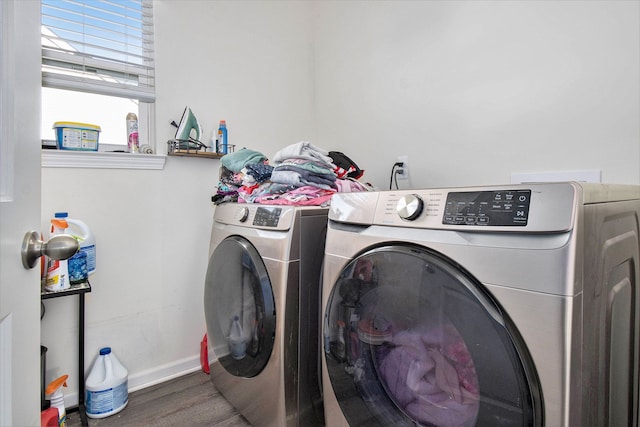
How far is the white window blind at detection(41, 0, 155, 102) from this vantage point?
1479 mm

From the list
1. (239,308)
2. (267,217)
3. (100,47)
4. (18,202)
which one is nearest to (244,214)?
(267,217)

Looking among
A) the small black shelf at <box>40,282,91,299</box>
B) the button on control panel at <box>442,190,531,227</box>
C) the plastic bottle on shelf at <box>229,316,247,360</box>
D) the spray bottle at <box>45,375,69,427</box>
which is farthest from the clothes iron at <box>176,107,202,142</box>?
the button on control panel at <box>442,190,531,227</box>

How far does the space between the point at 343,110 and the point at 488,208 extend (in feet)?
5.31

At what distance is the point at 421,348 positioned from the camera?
2.59 ft

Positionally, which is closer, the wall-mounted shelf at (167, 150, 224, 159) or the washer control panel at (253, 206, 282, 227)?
the washer control panel at (253, 206, 282, 227)

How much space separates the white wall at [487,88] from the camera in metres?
1.15

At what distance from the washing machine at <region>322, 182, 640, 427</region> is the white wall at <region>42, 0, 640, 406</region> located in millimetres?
522

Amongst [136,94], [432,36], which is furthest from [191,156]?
[432,36]

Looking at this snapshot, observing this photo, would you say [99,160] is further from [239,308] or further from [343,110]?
[343,110]

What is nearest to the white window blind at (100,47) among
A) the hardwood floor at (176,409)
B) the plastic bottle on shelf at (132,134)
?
the plastic bottle on shelf at (132,134)

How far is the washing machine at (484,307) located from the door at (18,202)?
67 centimetres

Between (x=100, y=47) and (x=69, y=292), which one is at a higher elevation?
(x=100, y=47)

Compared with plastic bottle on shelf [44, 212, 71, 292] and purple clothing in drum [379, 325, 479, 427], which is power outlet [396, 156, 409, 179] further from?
plastic bottle on shelf [44, 212, 71, 292]

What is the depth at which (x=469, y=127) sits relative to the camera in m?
1.51
